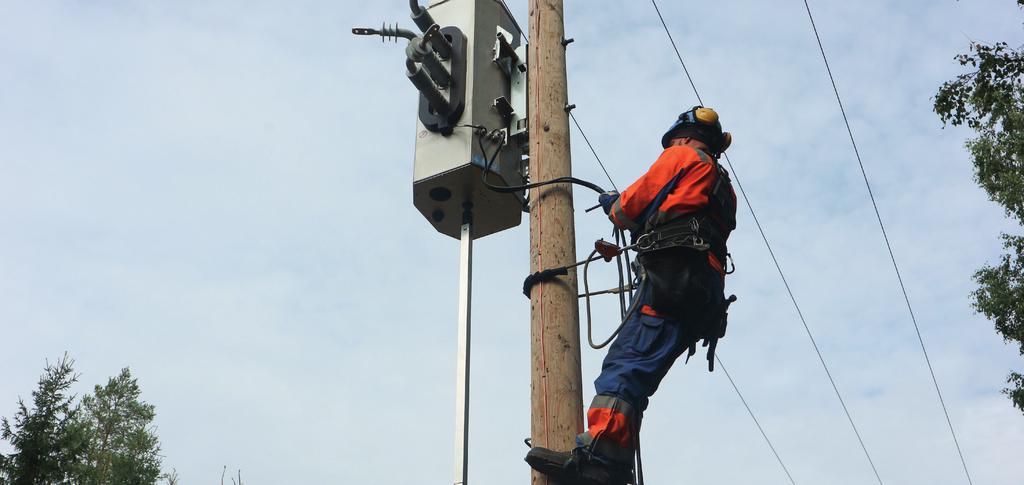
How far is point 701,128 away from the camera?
4406 mm

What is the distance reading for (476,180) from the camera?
540 cm

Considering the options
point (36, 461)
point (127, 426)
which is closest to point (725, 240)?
point (36, 461)

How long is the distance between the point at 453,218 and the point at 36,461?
13449mm

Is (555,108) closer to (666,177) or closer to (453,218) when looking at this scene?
(666,177)

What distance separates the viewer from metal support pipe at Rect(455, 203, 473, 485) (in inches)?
182

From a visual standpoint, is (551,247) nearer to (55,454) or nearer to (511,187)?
(511,187)

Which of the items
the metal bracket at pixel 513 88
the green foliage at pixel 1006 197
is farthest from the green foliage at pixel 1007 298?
the metal bracket at pixel 513 88

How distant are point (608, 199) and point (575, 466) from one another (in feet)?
4.32

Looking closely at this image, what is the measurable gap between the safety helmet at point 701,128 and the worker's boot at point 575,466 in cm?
159

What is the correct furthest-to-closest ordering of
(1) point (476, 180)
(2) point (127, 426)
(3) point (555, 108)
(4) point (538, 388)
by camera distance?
1. (2) point (127, 426)
2. (1) point (476, 180)
3. (3) point (555, 108)
4. (4) point (538, 388)

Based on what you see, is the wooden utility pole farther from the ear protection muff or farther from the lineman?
the ear protection muff

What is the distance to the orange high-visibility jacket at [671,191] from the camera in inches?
159

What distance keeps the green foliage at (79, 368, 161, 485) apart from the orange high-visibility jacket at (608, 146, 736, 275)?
1749cm

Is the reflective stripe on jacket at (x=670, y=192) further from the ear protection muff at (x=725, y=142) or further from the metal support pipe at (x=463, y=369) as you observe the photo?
the metal support pipe at (x=463, y=369)
